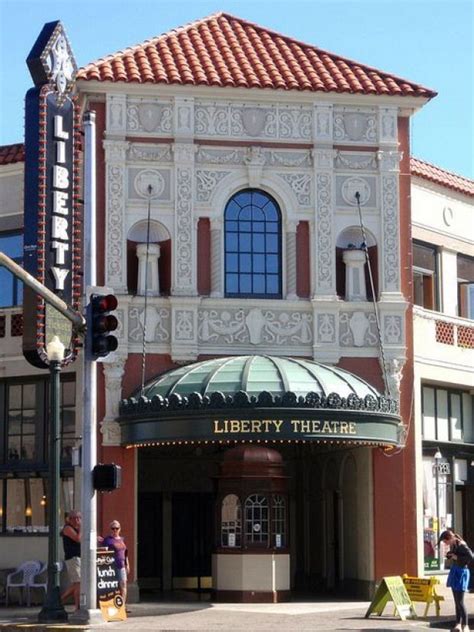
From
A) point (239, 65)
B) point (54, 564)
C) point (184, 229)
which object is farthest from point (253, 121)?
point (54, 564)

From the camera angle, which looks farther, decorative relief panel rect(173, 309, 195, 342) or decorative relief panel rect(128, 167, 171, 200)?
decorative relief panel rect(128, 167, 171, 200)

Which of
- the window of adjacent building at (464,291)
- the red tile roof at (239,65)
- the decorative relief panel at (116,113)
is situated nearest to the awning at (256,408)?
the decorative relief panel at (116,113)

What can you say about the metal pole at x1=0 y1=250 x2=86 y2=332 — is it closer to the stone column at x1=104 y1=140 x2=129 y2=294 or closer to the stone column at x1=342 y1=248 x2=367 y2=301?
the stone column at x1=104 y1=140 x2=129 y2=294

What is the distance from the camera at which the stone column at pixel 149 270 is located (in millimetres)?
28266

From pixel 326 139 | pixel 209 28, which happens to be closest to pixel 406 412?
pixel 326 139

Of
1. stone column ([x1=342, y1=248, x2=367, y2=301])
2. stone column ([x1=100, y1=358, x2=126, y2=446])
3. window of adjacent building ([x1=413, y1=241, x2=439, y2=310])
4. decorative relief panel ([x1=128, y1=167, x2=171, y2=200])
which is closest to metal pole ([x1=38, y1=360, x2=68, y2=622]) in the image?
stone column ([x1=100, y1=358, x2=126, y2=446])

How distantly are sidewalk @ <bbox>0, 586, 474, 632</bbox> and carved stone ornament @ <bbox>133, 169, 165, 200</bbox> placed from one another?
866 centimetres

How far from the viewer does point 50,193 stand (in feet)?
88.5

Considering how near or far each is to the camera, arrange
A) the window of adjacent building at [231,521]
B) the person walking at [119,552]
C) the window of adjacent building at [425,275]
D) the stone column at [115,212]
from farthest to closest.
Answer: the window of adjacent building at [425,275]
the stone column at [115,212]
the window of adjacent building at [231,521]
the person walking at [119,552]

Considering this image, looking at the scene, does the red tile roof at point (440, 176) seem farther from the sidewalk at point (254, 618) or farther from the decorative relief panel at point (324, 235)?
the sidewalk at point (254, 618)

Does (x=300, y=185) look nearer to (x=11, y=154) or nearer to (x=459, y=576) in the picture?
(x=11, y=154)

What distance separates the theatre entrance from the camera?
103 feet

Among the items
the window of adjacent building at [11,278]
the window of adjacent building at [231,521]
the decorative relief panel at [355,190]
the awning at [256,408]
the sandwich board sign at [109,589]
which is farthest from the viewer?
the window of adjacent building at [11,278]

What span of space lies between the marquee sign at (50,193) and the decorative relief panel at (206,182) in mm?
2694
